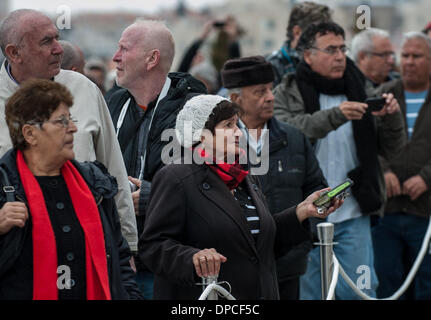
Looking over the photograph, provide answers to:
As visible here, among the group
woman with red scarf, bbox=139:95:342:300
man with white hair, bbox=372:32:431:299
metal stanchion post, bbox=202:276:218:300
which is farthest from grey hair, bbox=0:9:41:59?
man with white hair, bbox=372:32:431:299

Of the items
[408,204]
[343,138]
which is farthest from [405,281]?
[343,138]

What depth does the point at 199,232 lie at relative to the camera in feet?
16.5

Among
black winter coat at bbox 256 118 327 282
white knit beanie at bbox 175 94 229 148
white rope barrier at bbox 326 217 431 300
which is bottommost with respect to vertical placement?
white rope barrier at bbox 326 217 431 300

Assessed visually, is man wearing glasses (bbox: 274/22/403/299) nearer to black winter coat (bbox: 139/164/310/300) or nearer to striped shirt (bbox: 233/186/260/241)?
striped shirt (bbox: 233/186/260/241)

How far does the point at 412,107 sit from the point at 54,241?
5.15m

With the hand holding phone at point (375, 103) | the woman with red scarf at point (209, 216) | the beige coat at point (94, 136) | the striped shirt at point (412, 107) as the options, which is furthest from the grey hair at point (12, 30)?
the striped shirt at point (412, 107)

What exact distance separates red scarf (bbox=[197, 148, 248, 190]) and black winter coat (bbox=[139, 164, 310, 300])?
0.11ft

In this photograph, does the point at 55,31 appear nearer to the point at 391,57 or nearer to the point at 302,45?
the point at 302,45

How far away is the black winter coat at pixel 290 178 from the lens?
22.1 ft

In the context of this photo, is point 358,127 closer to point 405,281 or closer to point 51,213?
point 405,281

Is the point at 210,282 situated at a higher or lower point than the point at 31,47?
lower

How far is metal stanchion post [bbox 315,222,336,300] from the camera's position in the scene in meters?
5.79
